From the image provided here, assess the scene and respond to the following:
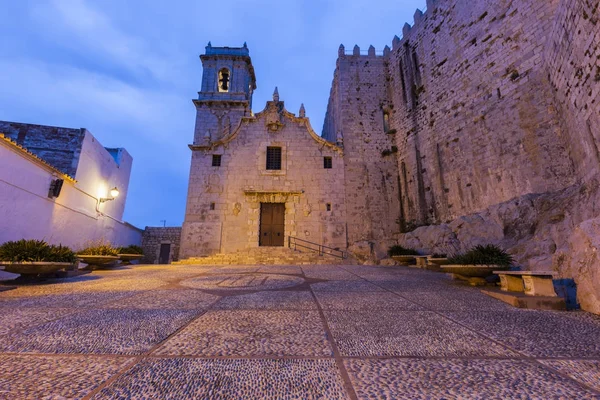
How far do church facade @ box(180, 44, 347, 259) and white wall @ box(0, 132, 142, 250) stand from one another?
14.5 ft

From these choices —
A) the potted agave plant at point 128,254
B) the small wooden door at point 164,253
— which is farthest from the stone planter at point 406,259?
the small wooden door at point 164,253

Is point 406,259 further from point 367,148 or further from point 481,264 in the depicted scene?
point 367,148

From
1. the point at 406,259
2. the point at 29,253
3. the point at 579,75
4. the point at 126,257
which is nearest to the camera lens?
the point at 29,253

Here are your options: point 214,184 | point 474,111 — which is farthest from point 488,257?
point 214,184

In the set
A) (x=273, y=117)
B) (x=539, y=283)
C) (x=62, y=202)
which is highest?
(x=273, y=117)

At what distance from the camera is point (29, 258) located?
478 centimetres

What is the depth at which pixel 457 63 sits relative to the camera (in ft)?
44.7

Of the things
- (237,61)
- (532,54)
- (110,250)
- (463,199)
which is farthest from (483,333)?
(237,61)

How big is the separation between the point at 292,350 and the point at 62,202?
42.5 ft

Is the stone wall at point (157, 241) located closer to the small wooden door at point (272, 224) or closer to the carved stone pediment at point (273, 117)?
the small wooden door at point (272, 224)

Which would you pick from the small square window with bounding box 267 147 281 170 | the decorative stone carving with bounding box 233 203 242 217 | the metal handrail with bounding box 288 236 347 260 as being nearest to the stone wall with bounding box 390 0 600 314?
the metal handrail with bounding box 288 236 347 260

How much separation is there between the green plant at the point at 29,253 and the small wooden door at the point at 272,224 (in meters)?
9.73

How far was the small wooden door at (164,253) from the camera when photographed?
62.6ft

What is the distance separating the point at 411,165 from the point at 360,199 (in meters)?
3.93
